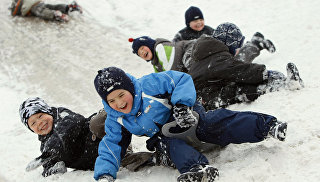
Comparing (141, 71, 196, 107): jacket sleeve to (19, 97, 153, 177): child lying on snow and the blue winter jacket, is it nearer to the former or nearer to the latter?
the blue winter jacket

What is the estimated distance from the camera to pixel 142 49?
15.0ft

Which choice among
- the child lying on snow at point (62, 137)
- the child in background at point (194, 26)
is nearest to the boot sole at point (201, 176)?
the child lying on snow at point (62, 137)

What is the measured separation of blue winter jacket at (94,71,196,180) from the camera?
2576mm

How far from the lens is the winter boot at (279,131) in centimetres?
230

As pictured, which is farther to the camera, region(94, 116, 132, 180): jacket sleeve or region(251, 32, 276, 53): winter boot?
region(251, 32, 276, 53): winter boot

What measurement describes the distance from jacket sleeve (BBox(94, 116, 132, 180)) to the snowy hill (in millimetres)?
155

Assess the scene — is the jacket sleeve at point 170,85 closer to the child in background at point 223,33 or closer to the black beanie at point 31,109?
the black beanie at point 31,109

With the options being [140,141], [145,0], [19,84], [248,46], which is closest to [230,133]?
[140,141]

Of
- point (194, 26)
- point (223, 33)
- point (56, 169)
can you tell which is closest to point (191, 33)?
point (194, 26)

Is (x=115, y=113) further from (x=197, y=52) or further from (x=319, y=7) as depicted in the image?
(x=319, y=7)

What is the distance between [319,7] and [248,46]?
1.91 metres

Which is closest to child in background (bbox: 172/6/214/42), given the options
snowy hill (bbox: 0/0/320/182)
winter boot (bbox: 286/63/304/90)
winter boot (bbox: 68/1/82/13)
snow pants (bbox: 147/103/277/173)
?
snowy hill (bbox: 0/0/320/182)

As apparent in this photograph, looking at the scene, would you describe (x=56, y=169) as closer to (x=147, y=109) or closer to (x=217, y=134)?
(x=147, y=109)

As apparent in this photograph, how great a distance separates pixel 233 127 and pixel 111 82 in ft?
3.26
